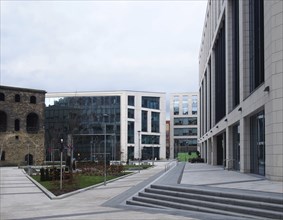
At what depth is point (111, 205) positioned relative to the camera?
17.1 metres

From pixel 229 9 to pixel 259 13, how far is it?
Answer: 42.6 ft

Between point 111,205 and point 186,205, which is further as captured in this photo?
point 111,205

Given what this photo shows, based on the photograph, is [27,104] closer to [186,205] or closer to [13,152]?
[13,152]

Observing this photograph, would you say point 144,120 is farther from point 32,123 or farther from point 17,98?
point 17,98

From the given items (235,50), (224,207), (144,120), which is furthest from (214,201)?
(144,120)

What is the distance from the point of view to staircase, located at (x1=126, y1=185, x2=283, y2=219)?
42.1 ft

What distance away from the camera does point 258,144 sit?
27938 millimetres

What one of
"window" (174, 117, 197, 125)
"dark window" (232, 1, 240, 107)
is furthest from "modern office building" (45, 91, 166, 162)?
"dark window" (232, 1, 240, 107)

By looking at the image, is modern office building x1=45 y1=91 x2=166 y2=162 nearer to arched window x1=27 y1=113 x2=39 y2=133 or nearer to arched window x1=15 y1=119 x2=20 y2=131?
arched window x1=27 y1=113 x2=39 y2=133

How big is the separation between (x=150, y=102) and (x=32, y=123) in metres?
51.4

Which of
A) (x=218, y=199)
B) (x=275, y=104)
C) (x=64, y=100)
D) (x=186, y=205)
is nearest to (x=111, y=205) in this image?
(x=186, y=205)

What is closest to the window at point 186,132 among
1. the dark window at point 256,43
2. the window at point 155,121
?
the window at point 155,121

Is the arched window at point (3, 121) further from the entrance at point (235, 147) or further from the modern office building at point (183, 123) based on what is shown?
the modern office building at point (183, 123)

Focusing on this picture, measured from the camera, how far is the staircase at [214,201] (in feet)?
42.1
